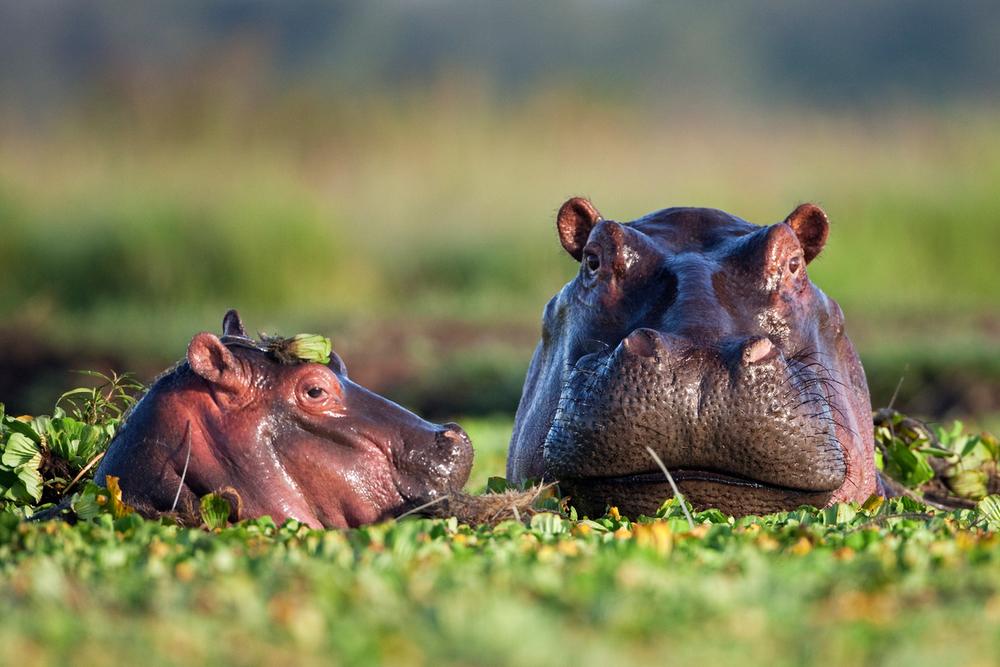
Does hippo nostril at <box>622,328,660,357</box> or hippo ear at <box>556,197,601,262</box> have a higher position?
hippo ear at <box>556,197,601,262</box>

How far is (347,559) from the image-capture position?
3383 millimetres

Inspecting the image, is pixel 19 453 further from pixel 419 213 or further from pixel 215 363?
pixel 419 213

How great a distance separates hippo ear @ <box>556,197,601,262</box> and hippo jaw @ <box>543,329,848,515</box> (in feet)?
2.98

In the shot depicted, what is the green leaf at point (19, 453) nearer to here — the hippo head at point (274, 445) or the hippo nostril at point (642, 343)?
the hippo head at point (274, 445)

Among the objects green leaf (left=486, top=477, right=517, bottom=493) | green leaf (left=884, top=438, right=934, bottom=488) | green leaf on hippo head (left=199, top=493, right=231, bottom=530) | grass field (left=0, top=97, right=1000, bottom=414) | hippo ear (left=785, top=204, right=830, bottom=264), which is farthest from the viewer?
grass field (left=0, top=97, right=1000, bottom=414)

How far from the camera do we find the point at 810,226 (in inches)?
213

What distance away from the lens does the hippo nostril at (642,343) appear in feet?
14.6

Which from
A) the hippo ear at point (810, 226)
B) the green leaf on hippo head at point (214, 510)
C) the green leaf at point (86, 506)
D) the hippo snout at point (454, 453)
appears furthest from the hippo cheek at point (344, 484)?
the hippo ear at point (810, 226)

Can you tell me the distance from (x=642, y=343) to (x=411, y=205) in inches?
625

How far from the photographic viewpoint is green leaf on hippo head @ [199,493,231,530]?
4043mm

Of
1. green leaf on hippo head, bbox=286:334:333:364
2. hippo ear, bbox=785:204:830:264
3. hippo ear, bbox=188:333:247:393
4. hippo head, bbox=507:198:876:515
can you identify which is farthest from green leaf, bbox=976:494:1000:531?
hippo ear, bbox=188:333:247:393

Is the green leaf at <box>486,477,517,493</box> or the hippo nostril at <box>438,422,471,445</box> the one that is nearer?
the hippo nostril at <box>438,422,471,445</box>

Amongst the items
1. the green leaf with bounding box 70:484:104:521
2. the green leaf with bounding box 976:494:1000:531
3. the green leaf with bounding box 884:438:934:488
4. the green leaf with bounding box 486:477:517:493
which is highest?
the green leaf with bounding box 70:484:104:521

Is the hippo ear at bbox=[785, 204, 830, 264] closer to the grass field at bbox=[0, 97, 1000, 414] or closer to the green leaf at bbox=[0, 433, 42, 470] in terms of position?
the green leaf at bbox=[0, 433, 42, 470]
